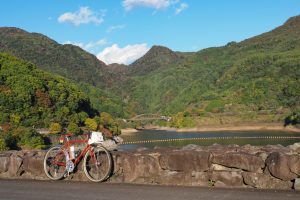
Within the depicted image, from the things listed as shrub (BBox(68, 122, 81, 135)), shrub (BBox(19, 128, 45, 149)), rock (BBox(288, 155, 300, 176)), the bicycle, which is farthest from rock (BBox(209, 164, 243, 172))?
shrub (BBox(68, 122, 81, 135))

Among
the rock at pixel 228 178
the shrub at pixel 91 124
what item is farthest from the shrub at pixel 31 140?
the rock at pixel 228 178

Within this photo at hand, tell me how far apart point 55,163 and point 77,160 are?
0.88m

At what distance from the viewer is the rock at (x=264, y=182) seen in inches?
352

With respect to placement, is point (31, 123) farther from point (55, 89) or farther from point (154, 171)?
point (154, 171)

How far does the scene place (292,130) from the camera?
147 m

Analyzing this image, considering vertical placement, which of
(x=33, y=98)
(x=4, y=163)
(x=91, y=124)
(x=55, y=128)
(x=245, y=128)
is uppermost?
(x=33, y=98)

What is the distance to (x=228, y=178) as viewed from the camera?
9602 millimetres

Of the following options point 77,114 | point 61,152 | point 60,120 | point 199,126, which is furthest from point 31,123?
point 61,152

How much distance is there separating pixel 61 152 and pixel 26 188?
1.73 metres

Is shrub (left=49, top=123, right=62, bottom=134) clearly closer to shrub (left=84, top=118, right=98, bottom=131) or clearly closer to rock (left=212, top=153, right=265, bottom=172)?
shrub (left=84, top=118, right=98, bottom=131)

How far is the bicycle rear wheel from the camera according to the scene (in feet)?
39.1

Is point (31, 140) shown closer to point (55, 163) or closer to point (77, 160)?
point (55, 163)

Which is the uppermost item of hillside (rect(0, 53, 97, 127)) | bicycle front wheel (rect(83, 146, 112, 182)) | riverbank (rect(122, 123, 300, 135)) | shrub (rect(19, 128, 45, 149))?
hillside (rect(0, 53, 97, 127))

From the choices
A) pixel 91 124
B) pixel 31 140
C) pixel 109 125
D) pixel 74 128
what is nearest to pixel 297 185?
pixel 31 140
